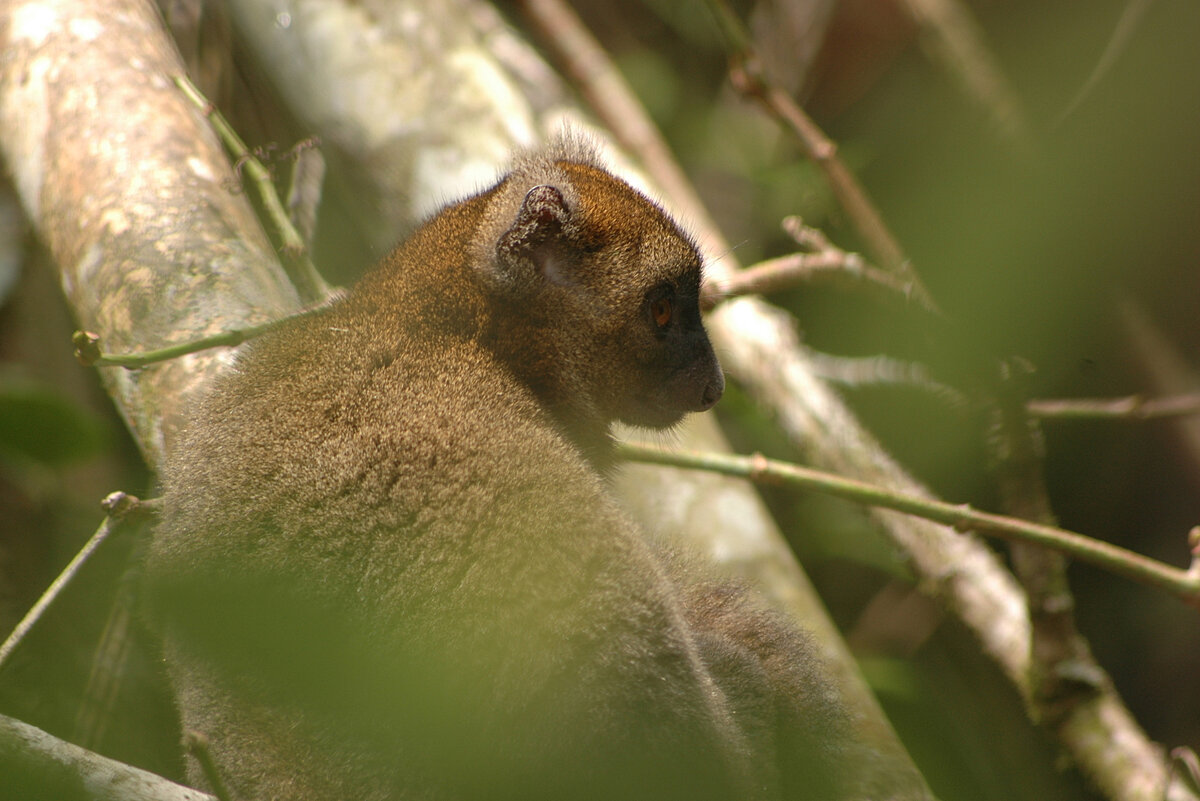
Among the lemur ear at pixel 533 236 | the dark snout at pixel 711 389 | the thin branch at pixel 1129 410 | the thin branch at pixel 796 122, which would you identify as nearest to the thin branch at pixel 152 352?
the lemur ear at pixel 533 236

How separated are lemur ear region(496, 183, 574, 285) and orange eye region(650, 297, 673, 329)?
39 centimetres

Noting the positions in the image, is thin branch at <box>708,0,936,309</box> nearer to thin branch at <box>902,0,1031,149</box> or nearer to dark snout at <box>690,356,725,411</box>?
thin branch at <box>902,0,1031,149</box>

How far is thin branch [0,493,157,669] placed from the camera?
211 centimetres

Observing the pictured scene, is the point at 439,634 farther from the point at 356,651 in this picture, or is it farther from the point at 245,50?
the point at 245,50

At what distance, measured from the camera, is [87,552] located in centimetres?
230

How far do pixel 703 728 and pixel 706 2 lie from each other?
293cm

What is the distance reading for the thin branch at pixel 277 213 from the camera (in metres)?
3.10

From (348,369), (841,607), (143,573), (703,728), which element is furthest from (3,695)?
(841,607)

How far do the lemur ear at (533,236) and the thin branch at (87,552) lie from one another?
3.74 ft

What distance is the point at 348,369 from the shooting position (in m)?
2.33

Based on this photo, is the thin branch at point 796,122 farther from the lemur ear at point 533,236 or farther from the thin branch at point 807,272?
the lemur ear at point 533,236

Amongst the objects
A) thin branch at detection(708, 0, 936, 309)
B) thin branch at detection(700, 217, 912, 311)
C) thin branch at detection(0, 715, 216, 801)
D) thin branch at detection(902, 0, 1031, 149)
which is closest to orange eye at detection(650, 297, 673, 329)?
thin branch at detection(700, 217, 912, 311)

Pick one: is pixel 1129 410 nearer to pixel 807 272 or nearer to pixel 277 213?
pixel 807 272

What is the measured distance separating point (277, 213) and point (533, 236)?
3.02ft
